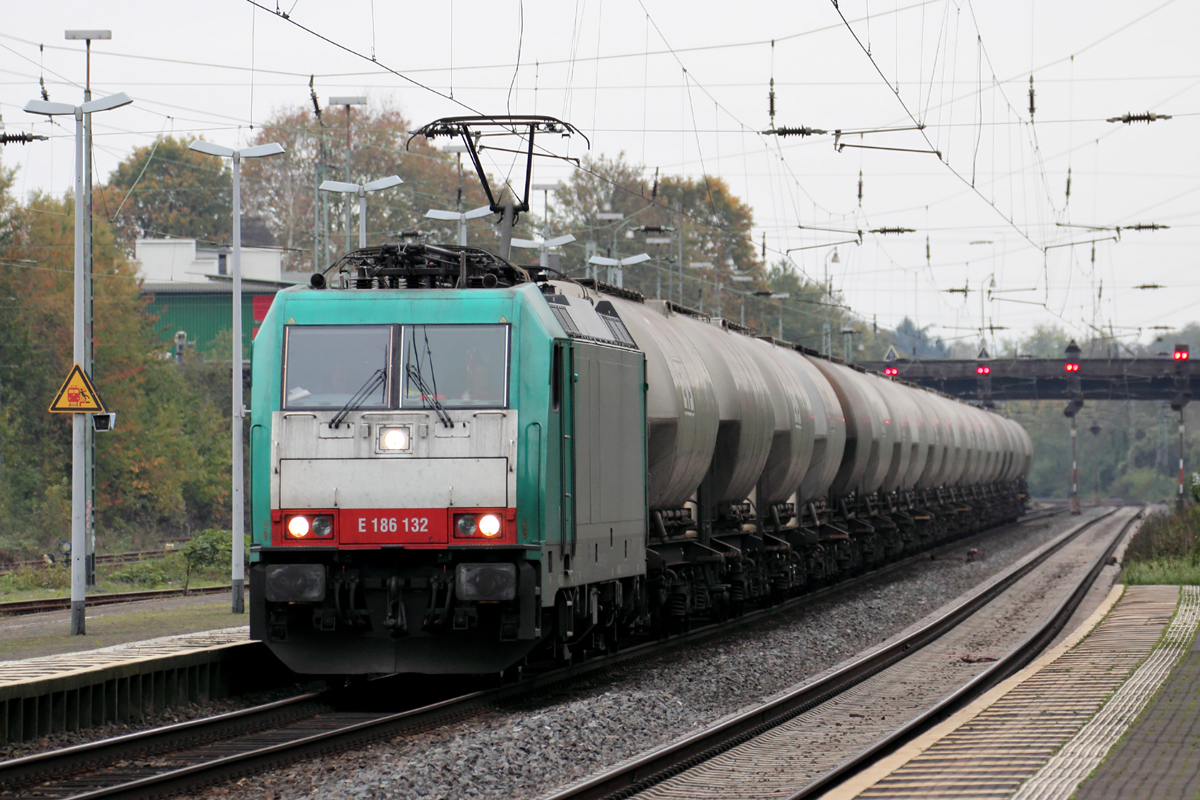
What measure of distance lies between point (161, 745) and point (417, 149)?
79.1 metres

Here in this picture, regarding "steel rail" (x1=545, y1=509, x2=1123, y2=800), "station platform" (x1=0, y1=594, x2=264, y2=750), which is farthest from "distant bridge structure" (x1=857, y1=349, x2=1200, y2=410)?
"station platform" (x1=0, y1=594, x2=264, y2=750)

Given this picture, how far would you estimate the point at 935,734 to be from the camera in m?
10.6

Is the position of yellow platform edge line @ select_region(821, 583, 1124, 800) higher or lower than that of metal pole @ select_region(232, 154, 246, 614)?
Result: lower

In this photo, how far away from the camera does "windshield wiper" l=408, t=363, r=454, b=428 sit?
41.0ft

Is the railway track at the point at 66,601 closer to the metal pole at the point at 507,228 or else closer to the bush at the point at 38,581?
the bush at the point at 38,581

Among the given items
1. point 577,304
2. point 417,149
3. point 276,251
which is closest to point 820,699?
point 577,304

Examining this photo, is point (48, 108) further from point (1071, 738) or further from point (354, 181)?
point (354, 181)

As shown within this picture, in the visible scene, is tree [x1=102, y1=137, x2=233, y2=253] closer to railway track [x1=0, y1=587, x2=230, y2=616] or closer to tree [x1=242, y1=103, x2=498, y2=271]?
tree [x1=242, y1=103, x2=498, y2=271]

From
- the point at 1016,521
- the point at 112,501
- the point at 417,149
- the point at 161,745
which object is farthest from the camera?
the point at 417,149

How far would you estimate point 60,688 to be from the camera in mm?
11734

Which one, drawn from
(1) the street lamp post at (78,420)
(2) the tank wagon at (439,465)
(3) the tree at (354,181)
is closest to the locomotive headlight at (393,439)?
(2) the tank wagon at (439,465)

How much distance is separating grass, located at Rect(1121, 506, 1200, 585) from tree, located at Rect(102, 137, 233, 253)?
65007 millimetres

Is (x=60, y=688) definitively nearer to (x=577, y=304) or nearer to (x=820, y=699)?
(x=577, y=304)

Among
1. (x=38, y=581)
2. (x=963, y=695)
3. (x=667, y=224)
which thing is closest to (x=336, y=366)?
(x=963, y=695)
